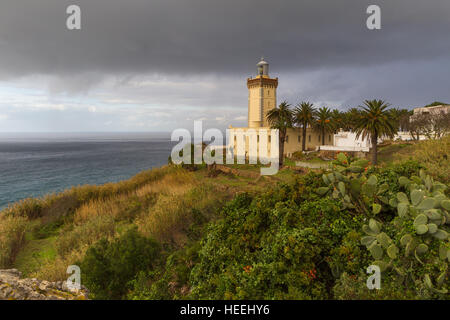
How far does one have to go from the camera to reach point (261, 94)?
37.0 m

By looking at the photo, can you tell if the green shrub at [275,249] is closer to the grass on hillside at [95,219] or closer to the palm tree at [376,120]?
the grass on hillside at [95,219]

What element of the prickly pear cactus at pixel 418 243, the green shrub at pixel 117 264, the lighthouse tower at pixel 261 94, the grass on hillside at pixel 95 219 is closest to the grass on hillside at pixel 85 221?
the grass on hillside at pixel 95 219

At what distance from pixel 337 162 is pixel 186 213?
5.87 metres

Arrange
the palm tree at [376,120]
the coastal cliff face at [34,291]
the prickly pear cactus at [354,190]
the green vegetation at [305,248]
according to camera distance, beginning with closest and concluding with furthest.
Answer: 1. the green vegetation at [305,248]
2. the coastal cliff face at [34,291]
3. the prickly pear cactus at [354,190]
4. the palm tree at [376,120]

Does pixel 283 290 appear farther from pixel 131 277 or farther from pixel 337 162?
pixel 131 277

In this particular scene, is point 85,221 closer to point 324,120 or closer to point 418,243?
point 418,243

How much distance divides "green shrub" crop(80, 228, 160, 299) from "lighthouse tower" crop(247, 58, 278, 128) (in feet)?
111

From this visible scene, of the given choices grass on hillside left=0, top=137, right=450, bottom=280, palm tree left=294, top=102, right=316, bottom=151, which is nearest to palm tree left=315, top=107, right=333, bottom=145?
palm tree left=294, top=102, right=316, bottom=151

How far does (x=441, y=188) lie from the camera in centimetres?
414

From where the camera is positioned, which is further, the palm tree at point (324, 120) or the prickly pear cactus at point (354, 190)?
the palm tree at point (324, 120)

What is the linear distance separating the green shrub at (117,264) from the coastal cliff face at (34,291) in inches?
19.7

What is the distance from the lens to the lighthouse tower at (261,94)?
36.9 metres

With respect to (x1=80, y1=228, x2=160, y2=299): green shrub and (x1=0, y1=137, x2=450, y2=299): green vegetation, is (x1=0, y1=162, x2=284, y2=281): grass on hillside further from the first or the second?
(x1=80, y1=228, x2=160, y2=299): green shrub
